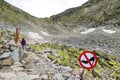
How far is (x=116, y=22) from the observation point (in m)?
72.8

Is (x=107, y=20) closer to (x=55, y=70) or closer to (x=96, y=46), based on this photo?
(x=96, y=46)

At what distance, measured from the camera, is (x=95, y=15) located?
3393 inches

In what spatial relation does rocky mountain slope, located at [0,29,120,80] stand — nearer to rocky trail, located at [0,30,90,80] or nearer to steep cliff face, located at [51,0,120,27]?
rocky trail, located at [0,30,90,80]

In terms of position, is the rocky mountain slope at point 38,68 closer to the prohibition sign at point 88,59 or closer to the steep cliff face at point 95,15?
the prohibition sign at point 88,59

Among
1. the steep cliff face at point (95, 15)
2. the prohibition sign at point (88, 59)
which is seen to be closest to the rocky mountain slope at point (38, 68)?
the prohibition sign at point (88, 59)

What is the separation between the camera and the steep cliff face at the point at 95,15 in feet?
256

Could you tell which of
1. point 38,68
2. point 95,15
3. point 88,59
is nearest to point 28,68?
point 38,68

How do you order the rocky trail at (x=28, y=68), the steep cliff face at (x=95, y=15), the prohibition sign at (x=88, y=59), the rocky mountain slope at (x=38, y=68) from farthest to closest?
the steep cliff face at (x=95, y=15), the rocky mountain slope at (x=38, y=68), the rocky trail at (x=28, y=68), the prohibition sign at (x=88, y=59)

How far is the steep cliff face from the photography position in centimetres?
7808

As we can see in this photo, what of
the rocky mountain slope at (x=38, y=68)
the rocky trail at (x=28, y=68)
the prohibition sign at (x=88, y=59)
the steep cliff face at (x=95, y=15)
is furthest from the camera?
the steep cliff face at (x=95, y=15)

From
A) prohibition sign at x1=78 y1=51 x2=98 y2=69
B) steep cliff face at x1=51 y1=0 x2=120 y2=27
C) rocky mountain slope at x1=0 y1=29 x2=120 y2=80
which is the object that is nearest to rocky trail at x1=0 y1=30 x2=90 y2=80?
rocky mountain slope at x1=0 y1=29 x2=120 y2=80

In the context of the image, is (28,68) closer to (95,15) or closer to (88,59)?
(88,59)

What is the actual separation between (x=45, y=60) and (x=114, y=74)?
6.37 meters

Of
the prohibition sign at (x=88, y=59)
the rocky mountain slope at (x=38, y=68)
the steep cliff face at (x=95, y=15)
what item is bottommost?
the rocky mountain slope at (x=38, y=68)
